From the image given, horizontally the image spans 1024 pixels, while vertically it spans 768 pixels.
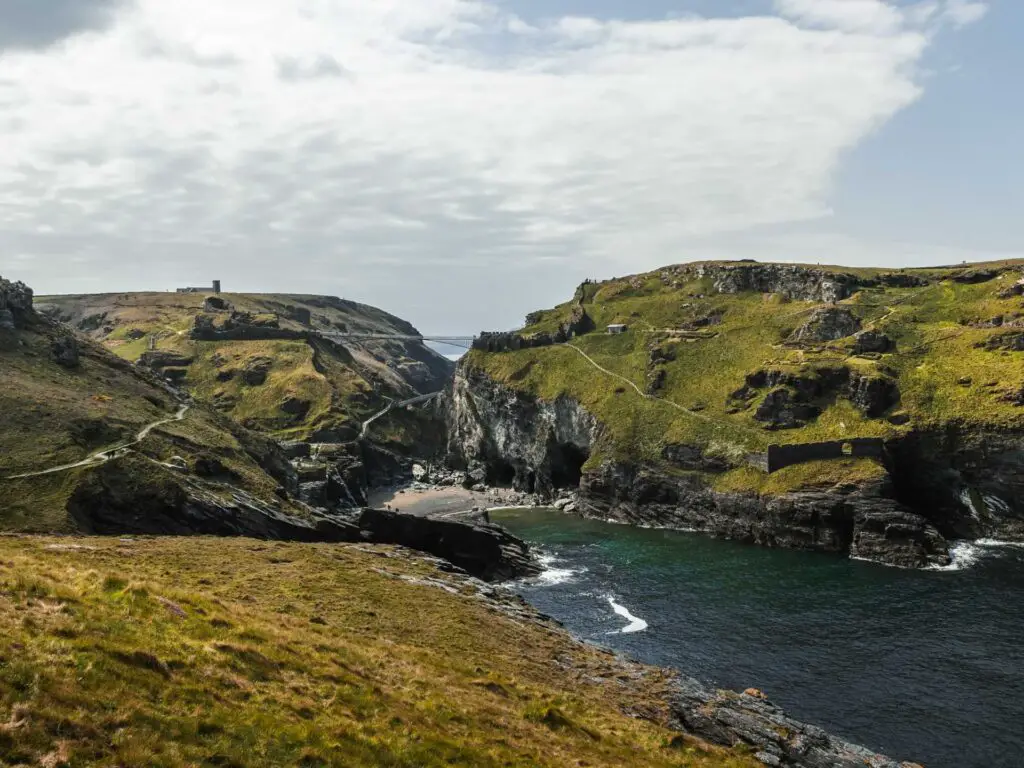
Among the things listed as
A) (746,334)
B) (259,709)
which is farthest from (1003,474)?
(259,709)

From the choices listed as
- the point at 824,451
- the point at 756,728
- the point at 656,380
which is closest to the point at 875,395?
the point at 824,451

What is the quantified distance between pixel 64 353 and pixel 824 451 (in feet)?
441

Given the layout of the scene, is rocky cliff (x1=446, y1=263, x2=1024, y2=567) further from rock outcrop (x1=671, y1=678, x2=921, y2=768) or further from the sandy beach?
rock outcrop (x1=671, y1=678, x2=921, y2=768)

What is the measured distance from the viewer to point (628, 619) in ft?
272

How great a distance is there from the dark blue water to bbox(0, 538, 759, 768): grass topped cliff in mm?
16686

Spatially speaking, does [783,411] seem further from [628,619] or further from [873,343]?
[628,619]

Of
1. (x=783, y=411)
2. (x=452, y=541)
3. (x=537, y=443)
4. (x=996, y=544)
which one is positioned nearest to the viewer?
(x=452, y=541)

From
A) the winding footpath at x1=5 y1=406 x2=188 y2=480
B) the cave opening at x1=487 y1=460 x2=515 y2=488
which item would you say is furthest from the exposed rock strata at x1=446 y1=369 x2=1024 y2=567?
the winding footpath at x1=5 y1=406 x2=188 y2=480

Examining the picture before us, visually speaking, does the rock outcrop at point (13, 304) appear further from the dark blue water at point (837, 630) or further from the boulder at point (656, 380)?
the boulder at point (656, 380)

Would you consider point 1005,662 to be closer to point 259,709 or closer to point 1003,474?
point 1003,474

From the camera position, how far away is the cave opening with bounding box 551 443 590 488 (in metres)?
176

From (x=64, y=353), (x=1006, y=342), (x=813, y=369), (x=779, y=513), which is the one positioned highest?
(x=1006, y=342)

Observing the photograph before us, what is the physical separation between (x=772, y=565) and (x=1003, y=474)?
44.6 metres

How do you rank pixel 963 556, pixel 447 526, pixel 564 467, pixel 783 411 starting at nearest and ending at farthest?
pixel 447 526 < pixel 963 556 < pixel 783 411 < pixel 564 467
